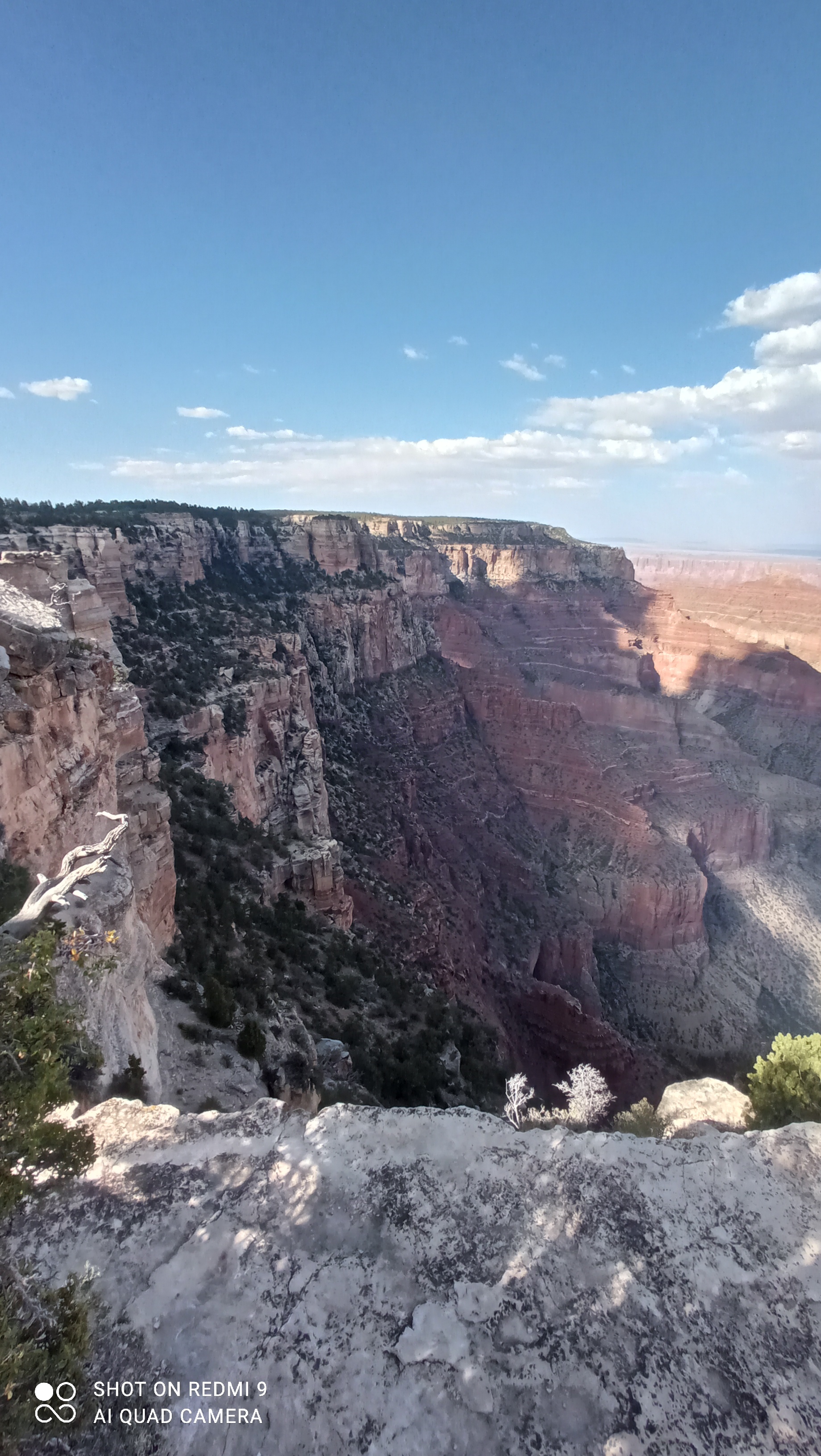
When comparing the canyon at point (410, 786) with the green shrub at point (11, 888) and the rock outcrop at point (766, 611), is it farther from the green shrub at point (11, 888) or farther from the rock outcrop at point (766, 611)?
the rock outcrop at point (766, 611)

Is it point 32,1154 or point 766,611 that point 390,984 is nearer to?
point 32,1154

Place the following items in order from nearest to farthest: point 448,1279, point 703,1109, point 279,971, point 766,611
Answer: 1. point 448,1279
2. point 703,1109
3. point 279,971
4. point 766,611

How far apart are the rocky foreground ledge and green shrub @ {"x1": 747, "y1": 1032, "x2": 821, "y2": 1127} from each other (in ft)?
12.6

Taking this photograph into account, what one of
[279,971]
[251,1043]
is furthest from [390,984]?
[251,1043]

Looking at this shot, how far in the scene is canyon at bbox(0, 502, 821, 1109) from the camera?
35.6 ft

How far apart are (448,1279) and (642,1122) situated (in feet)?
25.0

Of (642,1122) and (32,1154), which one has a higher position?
(32,1154)

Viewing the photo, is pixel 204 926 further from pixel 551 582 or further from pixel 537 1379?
pixel 551 582

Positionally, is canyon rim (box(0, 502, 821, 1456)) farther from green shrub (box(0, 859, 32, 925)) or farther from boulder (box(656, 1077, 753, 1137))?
boulder (box(656, 1077, 753, 1137))

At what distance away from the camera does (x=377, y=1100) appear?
12.1 m

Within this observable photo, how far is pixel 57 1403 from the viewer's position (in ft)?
12.2

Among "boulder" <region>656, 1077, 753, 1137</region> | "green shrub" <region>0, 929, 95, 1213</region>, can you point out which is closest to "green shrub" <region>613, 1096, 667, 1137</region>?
"boulder" <region>656, 1077, 753, 1137</region>

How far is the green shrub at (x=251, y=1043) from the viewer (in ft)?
33.0

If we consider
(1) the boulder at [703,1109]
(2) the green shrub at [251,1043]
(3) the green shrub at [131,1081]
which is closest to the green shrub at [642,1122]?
(1) the boulder at [703,1109]
